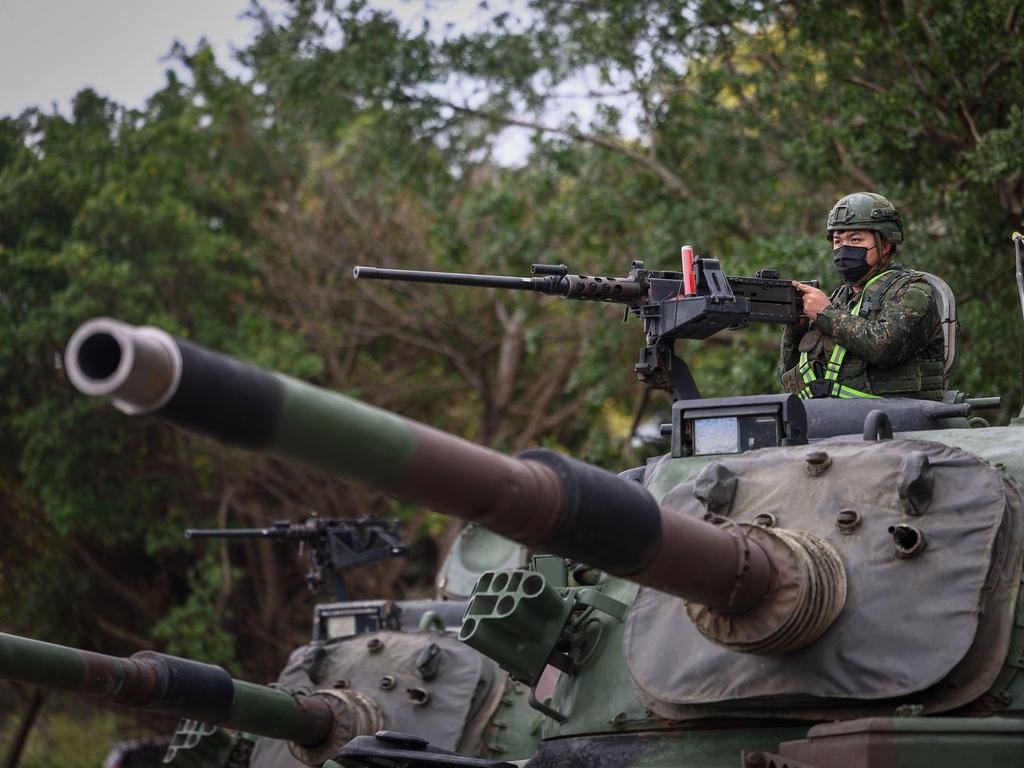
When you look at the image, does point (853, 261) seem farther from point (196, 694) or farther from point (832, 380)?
point (196, 694)

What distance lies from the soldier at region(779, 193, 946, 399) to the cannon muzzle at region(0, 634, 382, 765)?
3.35 meters

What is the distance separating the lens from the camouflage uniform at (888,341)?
8062 mm

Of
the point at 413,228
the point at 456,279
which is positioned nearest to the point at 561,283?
the point at 456,279

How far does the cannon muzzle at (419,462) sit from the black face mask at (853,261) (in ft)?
A: 10.7

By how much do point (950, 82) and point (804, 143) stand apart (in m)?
1.62

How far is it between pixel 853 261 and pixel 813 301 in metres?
0.35

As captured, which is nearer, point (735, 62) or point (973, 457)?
point (973, 457)

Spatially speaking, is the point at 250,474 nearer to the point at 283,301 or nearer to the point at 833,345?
the point at 283,301

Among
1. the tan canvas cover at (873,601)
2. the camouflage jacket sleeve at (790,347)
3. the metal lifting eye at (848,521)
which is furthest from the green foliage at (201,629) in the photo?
the metal lifting eye at (848,521)

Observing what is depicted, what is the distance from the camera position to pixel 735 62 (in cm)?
2003

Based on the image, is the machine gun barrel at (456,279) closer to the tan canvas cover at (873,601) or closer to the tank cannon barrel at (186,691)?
the tan canvas cover at (873,601)

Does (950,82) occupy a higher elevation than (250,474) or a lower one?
higher

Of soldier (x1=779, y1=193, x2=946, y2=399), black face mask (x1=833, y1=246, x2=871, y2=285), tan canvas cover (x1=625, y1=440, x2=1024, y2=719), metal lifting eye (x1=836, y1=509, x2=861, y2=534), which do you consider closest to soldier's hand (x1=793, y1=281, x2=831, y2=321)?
soldier (x1=779, y1=193, x2=946, y2=399)

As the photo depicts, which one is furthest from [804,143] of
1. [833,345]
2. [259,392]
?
[259,392]
